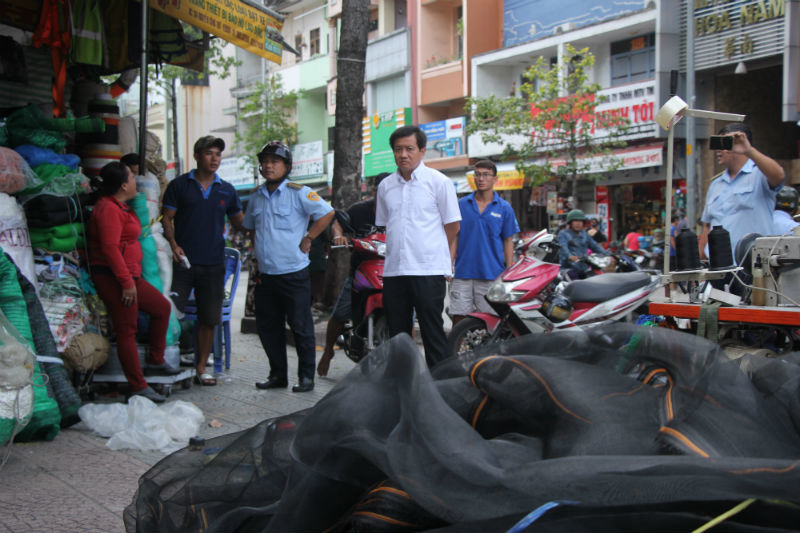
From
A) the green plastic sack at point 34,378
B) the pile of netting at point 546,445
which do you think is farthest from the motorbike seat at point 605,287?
the pile of netting at point 546,445

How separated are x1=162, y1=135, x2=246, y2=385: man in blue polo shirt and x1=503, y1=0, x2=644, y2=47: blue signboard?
21.1m

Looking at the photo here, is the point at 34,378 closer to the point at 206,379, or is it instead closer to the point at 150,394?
the point at 150,394

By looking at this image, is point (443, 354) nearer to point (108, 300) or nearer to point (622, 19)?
point (108, 300)

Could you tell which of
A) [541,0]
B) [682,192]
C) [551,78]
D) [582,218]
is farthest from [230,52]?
[582,218]

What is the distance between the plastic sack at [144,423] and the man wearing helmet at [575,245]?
7.11m

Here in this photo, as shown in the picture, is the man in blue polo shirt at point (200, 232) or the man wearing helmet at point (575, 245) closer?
the man in blue polo shirt at point (200, 232)

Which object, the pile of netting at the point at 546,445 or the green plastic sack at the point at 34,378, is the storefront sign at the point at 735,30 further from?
the pile of netting at the point at 546,445

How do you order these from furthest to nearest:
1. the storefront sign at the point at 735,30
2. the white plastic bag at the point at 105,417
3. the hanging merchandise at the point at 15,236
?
1. the storefront sign at the point at 735,30
2. the hanging merchandise at the point at 15,236
3. the white plastic bag at the point at 105,417

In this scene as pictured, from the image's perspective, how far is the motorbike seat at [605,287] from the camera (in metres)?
6.71

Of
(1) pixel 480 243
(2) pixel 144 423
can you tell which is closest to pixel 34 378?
(2) pixel 144 423

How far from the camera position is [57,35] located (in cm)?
689

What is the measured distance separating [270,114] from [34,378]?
37.1m

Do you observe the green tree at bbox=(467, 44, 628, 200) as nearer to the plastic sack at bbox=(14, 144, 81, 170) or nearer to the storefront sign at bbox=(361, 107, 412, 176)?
the storefront sign at bbox=(361, 107, 412, 176)

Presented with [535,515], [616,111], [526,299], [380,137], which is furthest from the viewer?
[380,137]
